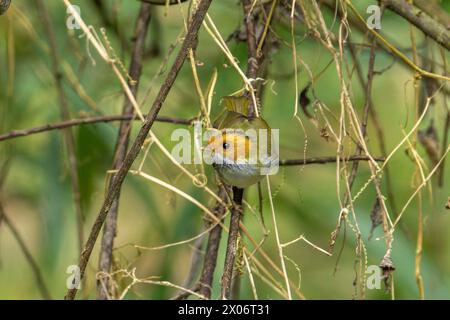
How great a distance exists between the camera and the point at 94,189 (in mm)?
2518

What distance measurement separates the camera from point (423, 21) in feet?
Answer: 6.07

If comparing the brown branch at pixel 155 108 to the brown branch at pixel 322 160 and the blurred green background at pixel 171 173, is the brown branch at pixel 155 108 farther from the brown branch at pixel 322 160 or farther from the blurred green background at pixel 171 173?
the blurred green background at pixel 171 173

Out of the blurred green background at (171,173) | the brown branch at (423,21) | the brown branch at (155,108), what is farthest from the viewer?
the blurred green background at (171,173)

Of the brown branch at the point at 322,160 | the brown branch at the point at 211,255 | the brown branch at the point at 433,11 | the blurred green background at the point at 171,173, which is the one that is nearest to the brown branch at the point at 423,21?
the brown branch at the point at 433,11

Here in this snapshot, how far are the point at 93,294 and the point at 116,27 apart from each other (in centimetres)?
92

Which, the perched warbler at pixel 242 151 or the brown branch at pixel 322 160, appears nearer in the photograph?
the perched warbler at pixel 242 151

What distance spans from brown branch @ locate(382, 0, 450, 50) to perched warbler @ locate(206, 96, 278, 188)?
0.49m

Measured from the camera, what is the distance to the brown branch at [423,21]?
1.83 m

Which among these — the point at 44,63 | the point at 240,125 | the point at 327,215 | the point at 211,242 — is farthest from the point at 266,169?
the point at 44,63

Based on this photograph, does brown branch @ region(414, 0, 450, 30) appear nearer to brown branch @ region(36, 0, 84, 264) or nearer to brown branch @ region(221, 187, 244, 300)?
brown branch @ region(221, 187, 244, 300)

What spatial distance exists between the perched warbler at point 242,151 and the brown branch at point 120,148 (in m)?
0.23

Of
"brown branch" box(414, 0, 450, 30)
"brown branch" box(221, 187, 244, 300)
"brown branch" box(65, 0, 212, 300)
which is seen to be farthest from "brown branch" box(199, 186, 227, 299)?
"brown branch" box(414, 0, 450, 30)

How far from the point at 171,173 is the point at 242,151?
1.14 metres

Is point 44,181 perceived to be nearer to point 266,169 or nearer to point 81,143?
point 81,143
